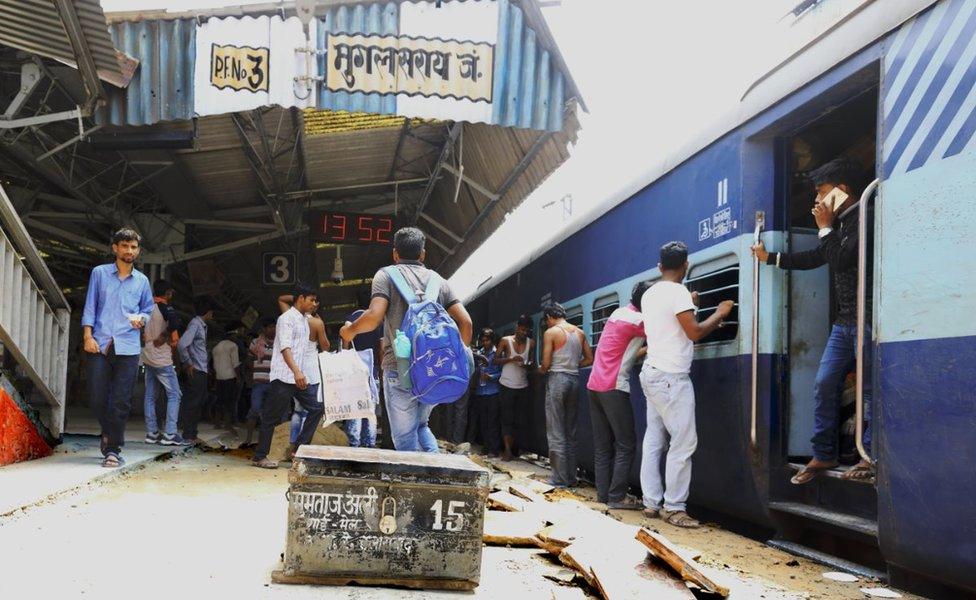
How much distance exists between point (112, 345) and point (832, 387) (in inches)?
192

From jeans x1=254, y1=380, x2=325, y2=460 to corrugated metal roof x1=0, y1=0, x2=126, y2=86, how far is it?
10.7 ft

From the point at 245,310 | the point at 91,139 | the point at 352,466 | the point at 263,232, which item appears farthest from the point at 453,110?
the point at 245,310

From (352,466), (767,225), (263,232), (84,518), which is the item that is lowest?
(84,518)

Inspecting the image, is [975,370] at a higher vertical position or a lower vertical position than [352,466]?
Answer: higher

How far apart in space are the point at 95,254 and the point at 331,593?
1431cm

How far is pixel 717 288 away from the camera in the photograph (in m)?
5.78

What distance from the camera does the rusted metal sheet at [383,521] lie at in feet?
10.6

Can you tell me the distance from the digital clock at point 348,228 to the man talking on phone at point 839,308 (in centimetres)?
911

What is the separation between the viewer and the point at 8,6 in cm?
671

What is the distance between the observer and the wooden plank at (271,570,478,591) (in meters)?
3.30

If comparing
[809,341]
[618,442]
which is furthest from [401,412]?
[618,442]

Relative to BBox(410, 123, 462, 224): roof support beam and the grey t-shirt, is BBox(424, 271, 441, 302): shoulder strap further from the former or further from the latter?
BBox(410, 123, 462, 224): roof support beam

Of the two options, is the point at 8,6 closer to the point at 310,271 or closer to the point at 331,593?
the point at 331,593

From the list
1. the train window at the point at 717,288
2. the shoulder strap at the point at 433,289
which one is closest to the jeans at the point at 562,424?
the train window at the point at 717,288
